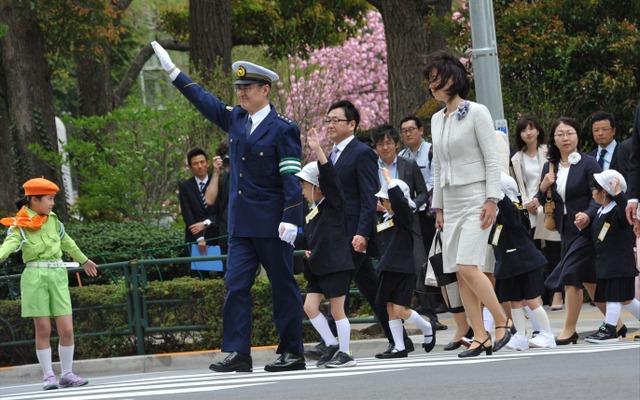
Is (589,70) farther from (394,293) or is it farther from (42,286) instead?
(42,286)

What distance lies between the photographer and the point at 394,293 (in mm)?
11141

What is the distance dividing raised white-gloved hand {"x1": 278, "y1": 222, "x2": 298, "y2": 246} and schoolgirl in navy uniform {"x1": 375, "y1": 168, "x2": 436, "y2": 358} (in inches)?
69.3

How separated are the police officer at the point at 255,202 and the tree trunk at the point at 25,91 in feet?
45.5

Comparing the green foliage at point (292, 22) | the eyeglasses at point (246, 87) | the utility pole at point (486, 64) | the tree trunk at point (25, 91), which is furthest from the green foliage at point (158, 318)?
the green foliage at point (292, 22)

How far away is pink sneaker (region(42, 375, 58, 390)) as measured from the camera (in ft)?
37.3

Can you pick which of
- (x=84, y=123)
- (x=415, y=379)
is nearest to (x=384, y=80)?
(x=84, y=123)

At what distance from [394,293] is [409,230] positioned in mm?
512

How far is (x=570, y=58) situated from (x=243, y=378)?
A: 908cm

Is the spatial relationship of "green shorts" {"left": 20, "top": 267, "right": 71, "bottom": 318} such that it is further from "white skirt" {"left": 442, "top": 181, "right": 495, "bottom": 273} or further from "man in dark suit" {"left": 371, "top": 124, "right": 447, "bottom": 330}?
"white skirt" {"left": 442, "top": 181, "right": 495, "bottom": 273}

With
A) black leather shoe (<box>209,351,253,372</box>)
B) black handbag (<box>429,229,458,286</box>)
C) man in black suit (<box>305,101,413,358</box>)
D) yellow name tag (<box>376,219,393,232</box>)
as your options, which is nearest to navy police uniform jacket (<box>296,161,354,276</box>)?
man in black suit (<box>305,101,413,358</box>)

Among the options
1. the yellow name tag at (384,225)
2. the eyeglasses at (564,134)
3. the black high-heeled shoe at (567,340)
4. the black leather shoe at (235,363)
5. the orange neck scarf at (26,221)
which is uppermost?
the eyeglasses at (564,134)

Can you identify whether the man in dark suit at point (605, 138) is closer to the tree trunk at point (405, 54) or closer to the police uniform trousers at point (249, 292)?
the police uniform trousers at point (249, 292)

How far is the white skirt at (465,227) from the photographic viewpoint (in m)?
9.48

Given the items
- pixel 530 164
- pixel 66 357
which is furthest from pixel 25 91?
pixel 66 357
